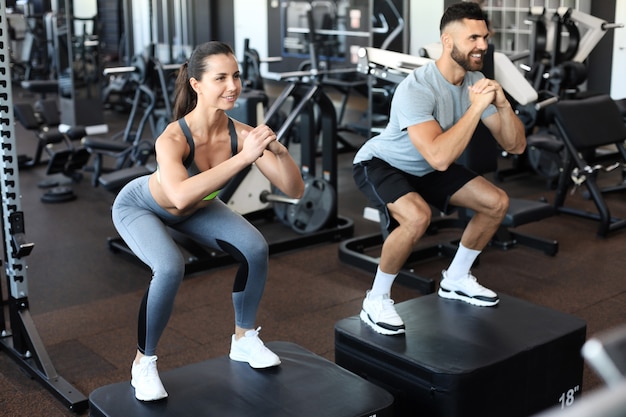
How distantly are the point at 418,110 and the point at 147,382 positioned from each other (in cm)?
127

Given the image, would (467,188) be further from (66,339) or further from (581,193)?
(581,193)

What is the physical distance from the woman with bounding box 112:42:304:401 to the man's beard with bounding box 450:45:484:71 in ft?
2.67

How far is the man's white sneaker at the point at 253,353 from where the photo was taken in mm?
2418

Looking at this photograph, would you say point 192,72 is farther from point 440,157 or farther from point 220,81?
point 440,157

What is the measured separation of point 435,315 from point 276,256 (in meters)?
1.78

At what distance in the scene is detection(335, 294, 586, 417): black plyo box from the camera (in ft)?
7.67

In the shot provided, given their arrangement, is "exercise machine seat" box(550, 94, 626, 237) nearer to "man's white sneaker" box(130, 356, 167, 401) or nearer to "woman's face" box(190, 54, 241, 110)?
"woman's face" box(190, 54, 241, 110)

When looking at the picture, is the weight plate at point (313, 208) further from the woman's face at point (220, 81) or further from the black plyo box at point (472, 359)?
the woman's face at point (220, 81)

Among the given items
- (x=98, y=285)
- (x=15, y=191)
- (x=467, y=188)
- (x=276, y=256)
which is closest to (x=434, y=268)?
(x=276, y=256)

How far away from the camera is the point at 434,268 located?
4.26 metres

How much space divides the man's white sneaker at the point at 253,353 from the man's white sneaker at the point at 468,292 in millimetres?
826

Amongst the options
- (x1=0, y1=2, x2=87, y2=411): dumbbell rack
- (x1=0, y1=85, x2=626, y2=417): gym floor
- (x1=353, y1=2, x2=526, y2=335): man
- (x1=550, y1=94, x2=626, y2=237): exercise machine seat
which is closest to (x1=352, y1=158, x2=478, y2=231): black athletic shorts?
(x1=353, y1=2, x2=526, y2=335): man

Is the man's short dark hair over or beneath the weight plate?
over

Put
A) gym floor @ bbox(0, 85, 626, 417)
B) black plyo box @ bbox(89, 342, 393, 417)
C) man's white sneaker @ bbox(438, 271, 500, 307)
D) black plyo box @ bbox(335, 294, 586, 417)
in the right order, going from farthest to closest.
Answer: gym floor @ bbox(0, 85, 626, 417) < man's white sneaker @ bbox(438, 271, 500, 307) < black plyo box @ bbox(335, 294, 586, 417) < black plyo box @ bbox(89, 342, 393, 417)
